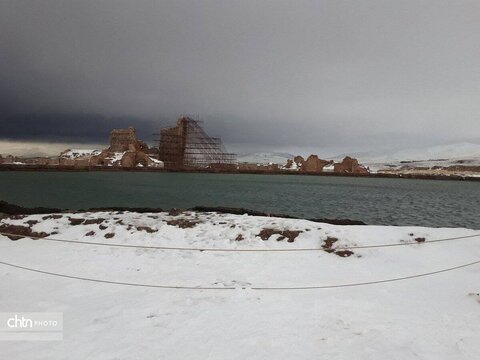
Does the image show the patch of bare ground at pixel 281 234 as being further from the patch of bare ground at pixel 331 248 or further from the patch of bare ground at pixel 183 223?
the patch of bare ground at pixel 183 223

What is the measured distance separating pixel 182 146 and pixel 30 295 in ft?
544

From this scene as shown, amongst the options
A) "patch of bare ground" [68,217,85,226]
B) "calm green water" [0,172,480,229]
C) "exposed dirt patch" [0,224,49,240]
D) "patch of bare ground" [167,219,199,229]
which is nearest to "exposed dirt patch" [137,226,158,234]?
"patch of bare ground" [167,219,199,229]

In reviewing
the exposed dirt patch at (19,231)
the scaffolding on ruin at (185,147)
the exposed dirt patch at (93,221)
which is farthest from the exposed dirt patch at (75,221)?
the scaffolding on ruin at (185,147)

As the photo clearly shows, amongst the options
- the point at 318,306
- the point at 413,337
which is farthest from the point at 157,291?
the point at 413,337

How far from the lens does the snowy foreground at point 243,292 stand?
18.1 ft

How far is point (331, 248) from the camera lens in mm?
11477

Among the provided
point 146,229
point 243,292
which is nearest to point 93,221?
point 146,229

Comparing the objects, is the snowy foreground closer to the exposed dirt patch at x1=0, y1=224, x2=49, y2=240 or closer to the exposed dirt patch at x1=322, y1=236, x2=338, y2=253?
the exposed dirt patch at x1=322, y1=236, x2=338, y2=253

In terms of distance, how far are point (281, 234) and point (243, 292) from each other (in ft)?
16.0

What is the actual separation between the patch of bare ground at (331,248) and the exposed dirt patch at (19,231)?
1144 centimetres

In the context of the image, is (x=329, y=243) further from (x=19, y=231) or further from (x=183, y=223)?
(x=19, y=231)

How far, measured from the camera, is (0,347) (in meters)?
5.39

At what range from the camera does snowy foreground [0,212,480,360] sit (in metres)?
5.52

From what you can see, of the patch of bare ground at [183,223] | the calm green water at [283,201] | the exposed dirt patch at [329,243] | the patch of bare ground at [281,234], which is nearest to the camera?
the exposed dirt patch at [329,243]
